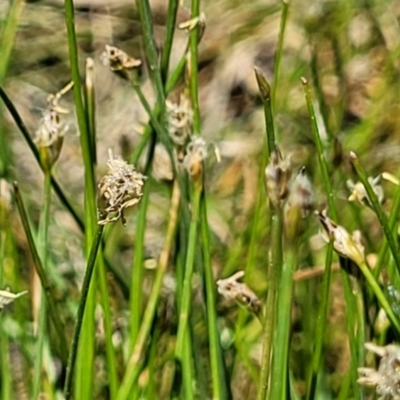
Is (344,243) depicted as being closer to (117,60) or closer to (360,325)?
(360,325)

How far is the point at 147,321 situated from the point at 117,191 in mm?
226

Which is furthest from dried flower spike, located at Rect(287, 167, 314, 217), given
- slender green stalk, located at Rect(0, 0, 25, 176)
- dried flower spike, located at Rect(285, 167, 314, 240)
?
slender green stalk, located at Rect(0, 0, 25, 176)

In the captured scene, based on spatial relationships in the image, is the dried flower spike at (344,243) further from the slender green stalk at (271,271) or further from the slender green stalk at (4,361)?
the slender green stalk at (4,361)

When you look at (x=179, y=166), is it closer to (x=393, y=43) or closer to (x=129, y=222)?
(x=129, y=222)

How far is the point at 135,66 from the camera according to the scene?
646 millimetres

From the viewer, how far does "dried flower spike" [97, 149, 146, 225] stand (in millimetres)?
433

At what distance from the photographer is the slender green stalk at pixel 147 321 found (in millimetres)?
596

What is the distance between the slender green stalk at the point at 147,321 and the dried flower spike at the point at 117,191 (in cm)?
19

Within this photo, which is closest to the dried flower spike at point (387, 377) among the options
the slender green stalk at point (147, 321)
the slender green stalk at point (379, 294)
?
the slender green stalk at point (379, 294)

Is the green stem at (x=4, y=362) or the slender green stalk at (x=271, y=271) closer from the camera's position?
the slender green stalk at (x=271, y=271)

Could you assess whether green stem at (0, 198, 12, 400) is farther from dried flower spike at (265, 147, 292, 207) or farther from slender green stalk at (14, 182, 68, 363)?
dried flower spike at (265, 147, 292, 207)

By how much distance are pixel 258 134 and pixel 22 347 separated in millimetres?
638

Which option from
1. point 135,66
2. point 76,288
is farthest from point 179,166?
point 76,288

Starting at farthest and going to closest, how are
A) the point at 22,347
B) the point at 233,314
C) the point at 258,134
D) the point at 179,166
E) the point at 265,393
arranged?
1. the point at 258,134
2. the point at 233,314
3. the point at 22,347
4. the point at 179,166
5. the point at 265,393
